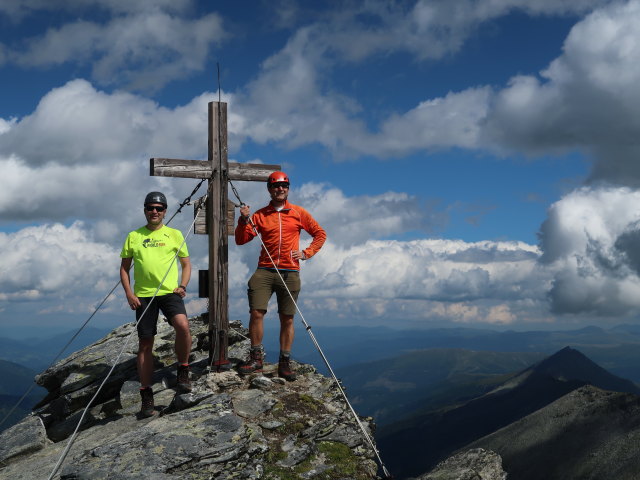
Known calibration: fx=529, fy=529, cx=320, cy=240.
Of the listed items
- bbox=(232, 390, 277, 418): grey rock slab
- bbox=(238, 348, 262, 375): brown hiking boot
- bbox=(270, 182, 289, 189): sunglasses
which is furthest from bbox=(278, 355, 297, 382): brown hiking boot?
bbox=(270, 182, 289, 189): sunglasses

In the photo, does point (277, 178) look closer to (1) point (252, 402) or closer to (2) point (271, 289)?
(2) point (271, 289)

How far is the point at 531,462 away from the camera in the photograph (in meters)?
170

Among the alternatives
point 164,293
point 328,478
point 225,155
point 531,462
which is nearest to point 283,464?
point 328,478

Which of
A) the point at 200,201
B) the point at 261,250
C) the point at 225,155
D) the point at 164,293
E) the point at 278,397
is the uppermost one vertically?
the point at 225,155

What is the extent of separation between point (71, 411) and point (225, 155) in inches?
346

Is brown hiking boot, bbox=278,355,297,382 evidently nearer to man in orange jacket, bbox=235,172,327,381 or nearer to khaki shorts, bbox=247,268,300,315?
man in orange jacket, bbox=235,172,327,381

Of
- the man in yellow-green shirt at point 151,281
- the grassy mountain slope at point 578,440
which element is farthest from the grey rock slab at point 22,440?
the grassy mountain slope at point 578,440

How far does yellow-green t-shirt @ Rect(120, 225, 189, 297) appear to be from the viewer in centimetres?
1213

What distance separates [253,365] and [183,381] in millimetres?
2043

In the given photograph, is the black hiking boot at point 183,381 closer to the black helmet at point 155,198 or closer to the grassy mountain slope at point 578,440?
the black helmet at point 155,198

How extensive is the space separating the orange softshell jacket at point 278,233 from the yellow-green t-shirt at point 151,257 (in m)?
1.69

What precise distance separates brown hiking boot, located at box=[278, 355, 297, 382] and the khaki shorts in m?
1.42

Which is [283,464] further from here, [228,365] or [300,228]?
[300,228]

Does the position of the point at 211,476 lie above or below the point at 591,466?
above
